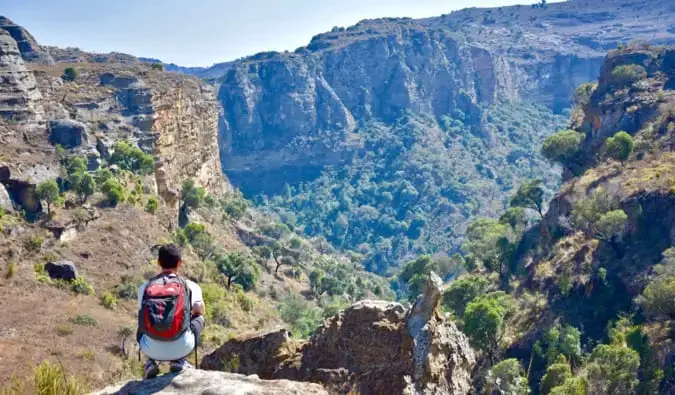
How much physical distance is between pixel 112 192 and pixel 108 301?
974 cm

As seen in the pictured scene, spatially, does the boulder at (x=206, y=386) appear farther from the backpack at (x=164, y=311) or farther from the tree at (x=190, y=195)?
the tree at (x=190, y=195)

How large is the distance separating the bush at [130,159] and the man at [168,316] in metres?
36.5

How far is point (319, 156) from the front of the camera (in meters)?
160

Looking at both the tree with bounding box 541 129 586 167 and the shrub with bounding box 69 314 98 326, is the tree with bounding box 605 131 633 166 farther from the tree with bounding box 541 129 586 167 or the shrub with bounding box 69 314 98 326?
the shrub with bounding box 69 314 98 326

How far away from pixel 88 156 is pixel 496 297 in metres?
27.3

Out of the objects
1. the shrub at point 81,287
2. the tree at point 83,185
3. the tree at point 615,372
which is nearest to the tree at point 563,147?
the tree at point 615,372

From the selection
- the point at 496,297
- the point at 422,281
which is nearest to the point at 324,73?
the point at 422,281

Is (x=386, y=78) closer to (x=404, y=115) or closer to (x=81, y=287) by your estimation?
(x=404, y=115)

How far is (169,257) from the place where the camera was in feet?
23.8

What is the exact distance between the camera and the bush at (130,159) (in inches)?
1639

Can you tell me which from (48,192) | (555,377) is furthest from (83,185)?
(555,377)

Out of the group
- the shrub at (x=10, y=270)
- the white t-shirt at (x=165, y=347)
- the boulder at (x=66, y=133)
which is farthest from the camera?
the boulder at (x=66, y=133)

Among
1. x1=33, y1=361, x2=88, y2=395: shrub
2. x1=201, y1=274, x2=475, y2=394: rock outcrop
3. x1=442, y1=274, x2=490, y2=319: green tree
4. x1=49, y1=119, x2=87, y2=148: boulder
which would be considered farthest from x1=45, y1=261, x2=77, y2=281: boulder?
x1=442, y1=274, x2=490, y2=319: green tree

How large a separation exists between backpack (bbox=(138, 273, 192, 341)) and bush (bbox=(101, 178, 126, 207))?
3083cm
